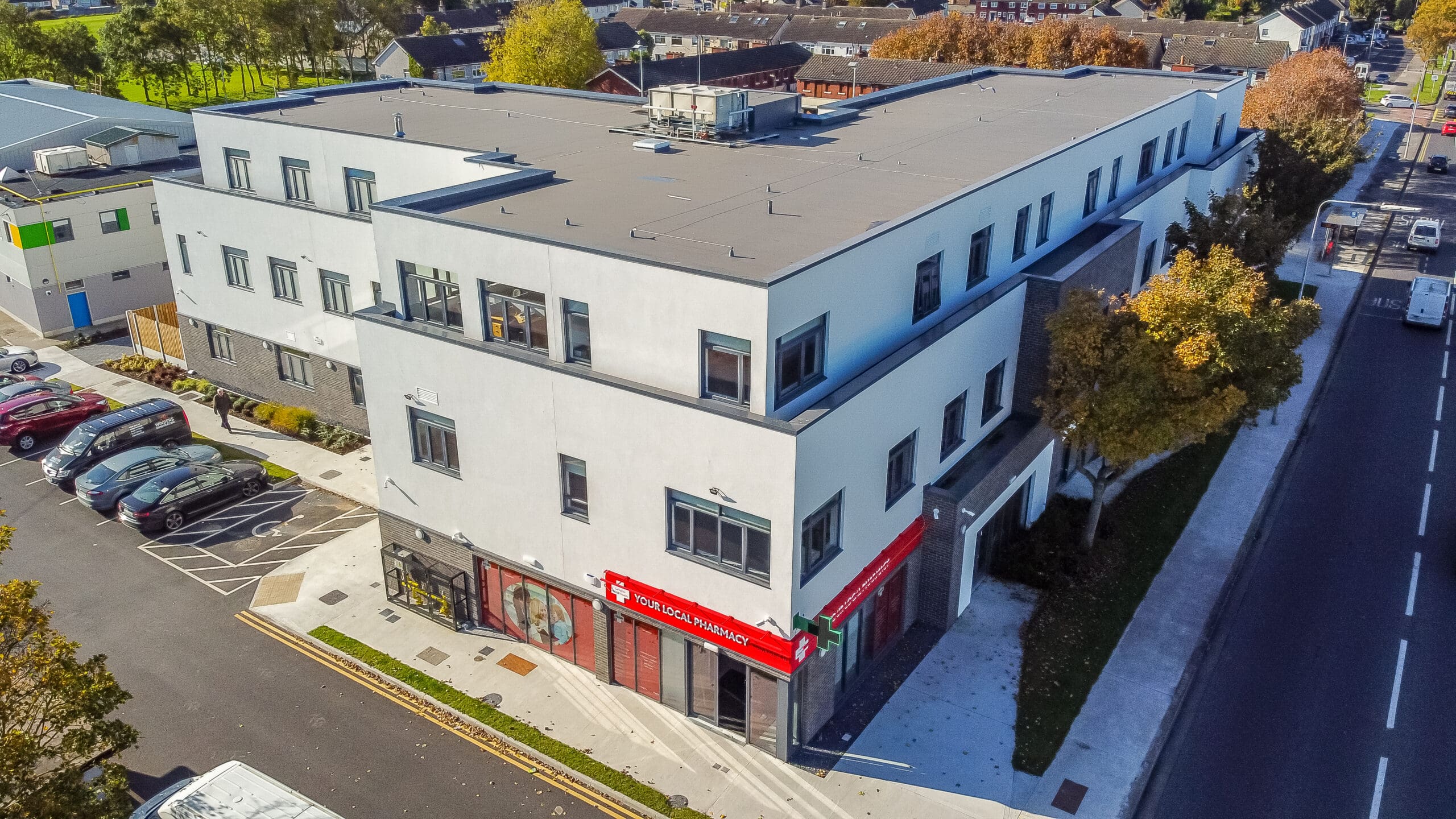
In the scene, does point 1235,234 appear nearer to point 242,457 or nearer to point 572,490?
point 572,490

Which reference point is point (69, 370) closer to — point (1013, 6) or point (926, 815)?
point (926, 815)

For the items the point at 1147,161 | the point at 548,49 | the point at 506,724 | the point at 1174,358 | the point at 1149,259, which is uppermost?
the point at 548,49

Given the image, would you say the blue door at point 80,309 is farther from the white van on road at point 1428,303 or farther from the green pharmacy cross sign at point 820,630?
the white van on road at point 1428,303

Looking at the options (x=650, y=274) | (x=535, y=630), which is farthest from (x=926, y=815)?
(x=650, y=274)

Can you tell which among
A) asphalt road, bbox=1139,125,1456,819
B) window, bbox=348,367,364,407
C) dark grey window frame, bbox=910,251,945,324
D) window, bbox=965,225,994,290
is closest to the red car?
window, bbox=348,367,364,407

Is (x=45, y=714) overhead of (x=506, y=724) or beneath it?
overhead

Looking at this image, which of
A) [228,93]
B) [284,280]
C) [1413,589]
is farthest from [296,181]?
[228,93]
